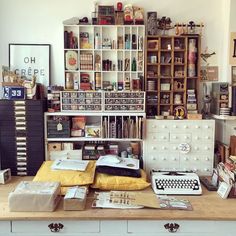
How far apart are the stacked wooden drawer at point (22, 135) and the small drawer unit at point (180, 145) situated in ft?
3.09

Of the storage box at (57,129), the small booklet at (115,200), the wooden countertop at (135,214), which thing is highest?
the storage box at (57,129)

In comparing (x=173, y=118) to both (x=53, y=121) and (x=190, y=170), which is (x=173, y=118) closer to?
(x=190, y=170)

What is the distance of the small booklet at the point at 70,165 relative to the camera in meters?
2.26

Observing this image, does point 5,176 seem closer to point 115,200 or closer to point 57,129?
point 57,129

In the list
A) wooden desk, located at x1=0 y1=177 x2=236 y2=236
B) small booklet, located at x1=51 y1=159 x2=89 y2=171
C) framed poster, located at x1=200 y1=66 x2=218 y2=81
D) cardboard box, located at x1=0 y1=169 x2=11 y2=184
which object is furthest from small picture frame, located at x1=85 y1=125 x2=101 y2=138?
framed poster, located at x1=200 y1=66 x2=218 y2=81

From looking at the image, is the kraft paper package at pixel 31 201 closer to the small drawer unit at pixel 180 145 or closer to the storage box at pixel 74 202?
the storage box at pixel 74 202

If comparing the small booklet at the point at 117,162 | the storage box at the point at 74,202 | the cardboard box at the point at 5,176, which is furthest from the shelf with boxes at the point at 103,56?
the storage box at the point at 74,202

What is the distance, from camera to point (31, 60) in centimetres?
271

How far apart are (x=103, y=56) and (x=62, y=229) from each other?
5.15 feet

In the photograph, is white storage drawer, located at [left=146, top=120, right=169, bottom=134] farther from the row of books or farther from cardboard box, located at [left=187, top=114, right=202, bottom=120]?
cardboard box, located at [left=187, top=114, right=202, bottom=120]

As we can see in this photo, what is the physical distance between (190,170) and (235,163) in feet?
1.40

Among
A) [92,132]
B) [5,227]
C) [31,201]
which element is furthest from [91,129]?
[5,227]

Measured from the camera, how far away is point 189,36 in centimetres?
261

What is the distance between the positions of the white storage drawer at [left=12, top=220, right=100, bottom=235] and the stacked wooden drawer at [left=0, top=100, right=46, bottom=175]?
2.58 feet
